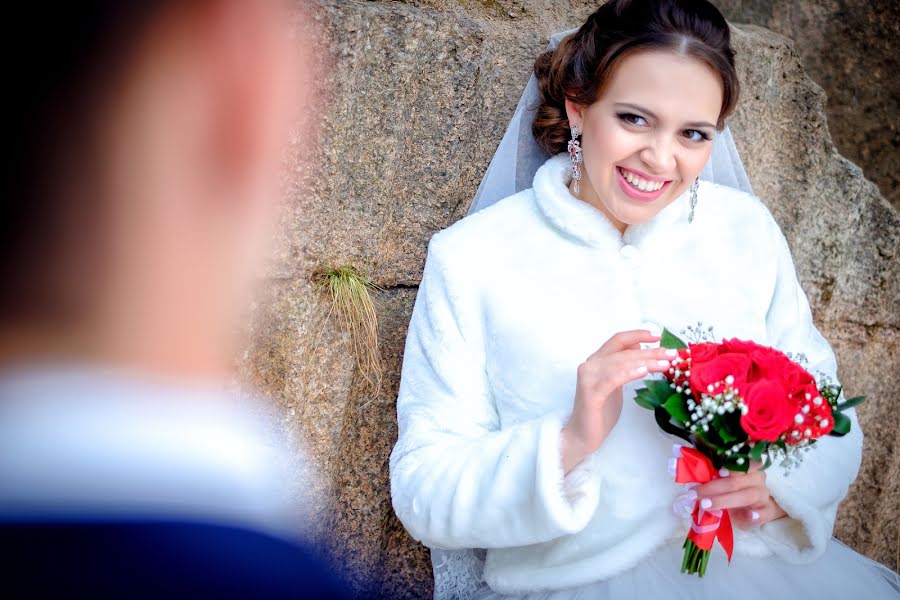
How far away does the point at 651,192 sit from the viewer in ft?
8.12

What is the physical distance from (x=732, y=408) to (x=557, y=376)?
0.58 metres

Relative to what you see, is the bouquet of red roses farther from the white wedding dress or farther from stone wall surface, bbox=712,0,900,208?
stone wall surface, bbox=712,0,900,208

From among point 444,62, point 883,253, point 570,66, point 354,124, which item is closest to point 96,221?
point 354,124

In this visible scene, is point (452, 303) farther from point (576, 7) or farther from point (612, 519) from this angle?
point (576, 7)

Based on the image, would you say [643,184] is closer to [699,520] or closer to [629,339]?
[629,339]

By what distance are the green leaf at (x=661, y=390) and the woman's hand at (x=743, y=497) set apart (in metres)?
0.25

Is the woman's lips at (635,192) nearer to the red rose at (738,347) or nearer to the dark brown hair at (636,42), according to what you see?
the dark brown hair at (636,42)

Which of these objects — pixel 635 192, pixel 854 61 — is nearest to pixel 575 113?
pixel 635 192

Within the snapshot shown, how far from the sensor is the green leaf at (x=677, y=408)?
79.0 inches

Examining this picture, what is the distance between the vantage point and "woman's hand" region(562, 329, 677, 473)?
2051 millimetres

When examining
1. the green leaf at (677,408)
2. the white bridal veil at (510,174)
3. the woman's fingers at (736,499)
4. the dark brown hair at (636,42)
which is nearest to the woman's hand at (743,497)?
the woman's fingers at (736,499)

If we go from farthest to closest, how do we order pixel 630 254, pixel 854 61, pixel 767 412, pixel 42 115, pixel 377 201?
pixel 854 61
pixel 377 201
pixel 630 254
pixel 767 412
pixel 42 115

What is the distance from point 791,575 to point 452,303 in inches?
45.1

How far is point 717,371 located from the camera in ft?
6.39
